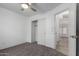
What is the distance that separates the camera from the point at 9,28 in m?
3.21

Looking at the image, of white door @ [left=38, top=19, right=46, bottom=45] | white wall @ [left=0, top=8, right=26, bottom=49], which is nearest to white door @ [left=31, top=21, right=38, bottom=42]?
white door @ [left=38, top=19, right=46, bottom=45]

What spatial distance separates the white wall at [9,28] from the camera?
292 cm

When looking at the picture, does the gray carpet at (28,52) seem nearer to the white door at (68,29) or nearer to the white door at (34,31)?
the white door at (68,29)

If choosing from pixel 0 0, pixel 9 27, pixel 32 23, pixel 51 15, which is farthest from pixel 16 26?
pixel 0 0

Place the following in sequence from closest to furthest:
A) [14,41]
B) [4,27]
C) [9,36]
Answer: [4,27], [9,36], [14,41]

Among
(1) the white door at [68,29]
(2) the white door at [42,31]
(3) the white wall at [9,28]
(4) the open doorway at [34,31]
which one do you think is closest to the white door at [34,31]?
(4) the open doorway at [34,31]

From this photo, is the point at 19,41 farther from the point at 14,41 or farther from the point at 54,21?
the point at 54,21

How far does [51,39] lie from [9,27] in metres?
2.15

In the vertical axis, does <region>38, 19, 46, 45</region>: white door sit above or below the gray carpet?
above

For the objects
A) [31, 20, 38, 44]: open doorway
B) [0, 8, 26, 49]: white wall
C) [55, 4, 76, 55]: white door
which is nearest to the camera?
[55, 4, 76, 55]: white door

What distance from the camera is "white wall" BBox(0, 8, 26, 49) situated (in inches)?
115

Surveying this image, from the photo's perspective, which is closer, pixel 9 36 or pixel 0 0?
pixel 0 0

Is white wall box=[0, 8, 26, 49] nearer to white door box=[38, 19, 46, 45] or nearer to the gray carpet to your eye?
the gray carpet

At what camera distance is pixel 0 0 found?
0.62 metres
